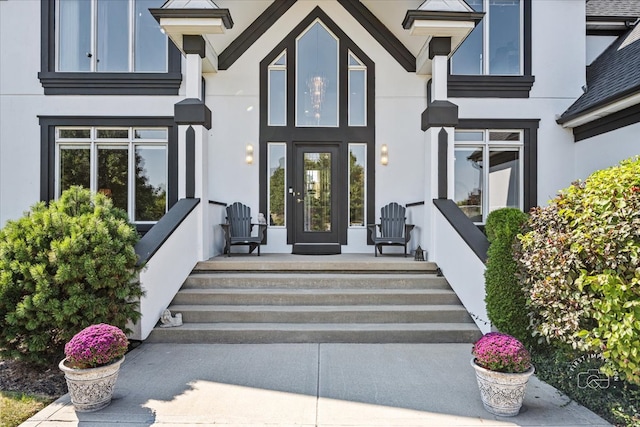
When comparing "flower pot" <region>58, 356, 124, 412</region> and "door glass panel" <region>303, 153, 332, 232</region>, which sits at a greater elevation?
"door glass panel" <region>303, 153, 332, 232</region>

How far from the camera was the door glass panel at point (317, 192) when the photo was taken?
756 centimetres

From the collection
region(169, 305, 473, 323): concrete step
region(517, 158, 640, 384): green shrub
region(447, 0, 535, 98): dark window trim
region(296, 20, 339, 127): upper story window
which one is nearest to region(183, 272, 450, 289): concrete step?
region(169, 305, 473, 323): concrete step

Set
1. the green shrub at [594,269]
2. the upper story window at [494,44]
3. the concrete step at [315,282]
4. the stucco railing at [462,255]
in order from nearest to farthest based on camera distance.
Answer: the green shrub at [594,269]
the stucco railing at [462,255]
the concrete step at [315,282]
the upper story window at [494,44]

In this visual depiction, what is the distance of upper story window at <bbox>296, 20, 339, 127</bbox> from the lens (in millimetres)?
7629

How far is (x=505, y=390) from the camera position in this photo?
3.02 meters

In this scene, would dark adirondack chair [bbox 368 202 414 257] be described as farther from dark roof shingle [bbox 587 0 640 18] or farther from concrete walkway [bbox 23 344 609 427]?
dark roof shingle [bbox 587 0 640 18]

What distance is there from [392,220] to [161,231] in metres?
3.89

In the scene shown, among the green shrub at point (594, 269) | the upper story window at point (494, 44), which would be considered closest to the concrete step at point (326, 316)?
the green shrub at point (594, 269)

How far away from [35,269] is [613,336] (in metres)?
4.63

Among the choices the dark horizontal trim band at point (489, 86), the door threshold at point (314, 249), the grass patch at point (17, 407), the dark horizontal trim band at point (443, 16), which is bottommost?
the grass patch at point (17, 407)

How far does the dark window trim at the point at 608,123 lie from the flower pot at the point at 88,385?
23.5ft

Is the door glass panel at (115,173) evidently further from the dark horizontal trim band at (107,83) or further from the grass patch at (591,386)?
the grass patch at (591,386)

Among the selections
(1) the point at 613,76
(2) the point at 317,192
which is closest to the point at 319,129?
(2) the point at 317,192

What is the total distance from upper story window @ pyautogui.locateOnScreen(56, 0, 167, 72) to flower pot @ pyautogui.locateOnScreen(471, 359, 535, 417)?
22.7ft
